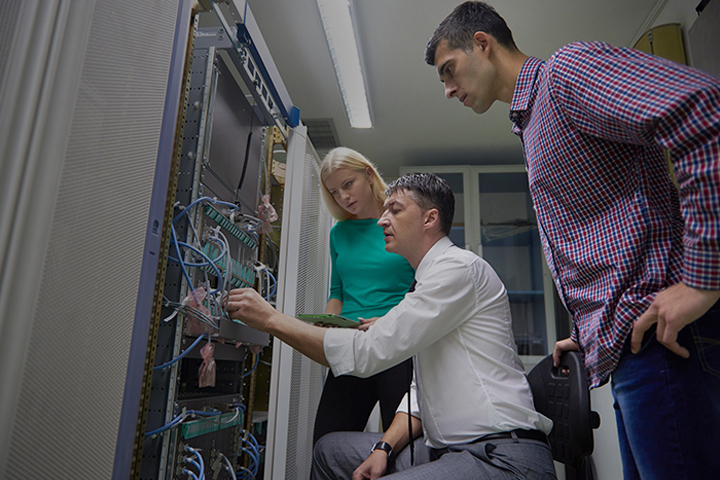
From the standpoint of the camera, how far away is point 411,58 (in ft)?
9.84

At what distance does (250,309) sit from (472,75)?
77 centimetres

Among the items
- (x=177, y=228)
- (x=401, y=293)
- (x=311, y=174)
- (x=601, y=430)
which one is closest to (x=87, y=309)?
(x=177, y=228)

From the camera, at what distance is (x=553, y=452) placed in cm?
107

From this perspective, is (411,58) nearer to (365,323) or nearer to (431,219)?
(431,219)

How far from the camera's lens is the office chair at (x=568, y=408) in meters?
0.99

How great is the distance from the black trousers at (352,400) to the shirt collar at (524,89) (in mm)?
839

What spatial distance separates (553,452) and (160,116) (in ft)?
3.53

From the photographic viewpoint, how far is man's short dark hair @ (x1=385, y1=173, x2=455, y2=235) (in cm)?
141

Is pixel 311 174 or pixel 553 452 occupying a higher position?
pixel 311 174

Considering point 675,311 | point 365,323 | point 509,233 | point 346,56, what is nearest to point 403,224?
point 365,323

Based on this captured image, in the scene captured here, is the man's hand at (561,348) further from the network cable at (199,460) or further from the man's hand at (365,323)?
the network cable at (199,460)

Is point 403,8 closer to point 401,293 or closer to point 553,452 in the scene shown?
point 401,293

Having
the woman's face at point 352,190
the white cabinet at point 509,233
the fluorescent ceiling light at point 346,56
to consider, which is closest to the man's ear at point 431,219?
the woman's face at point 352,190

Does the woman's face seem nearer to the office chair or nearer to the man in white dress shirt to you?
the man in white dress shirt
